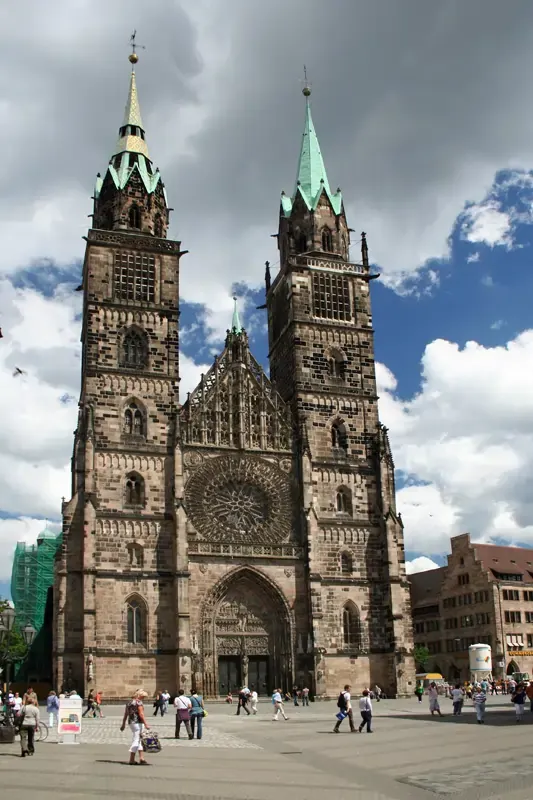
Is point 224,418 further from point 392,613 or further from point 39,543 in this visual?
point 39,543

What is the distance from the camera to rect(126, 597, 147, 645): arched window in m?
46.0

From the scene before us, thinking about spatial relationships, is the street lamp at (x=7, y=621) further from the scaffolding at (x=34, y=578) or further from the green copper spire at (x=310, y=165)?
the scaffolding at (x=34, y=578)

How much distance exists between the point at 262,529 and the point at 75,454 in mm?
11130

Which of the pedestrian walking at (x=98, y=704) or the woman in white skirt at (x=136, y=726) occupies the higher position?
the woman in white skirt at (x=136, y=726)

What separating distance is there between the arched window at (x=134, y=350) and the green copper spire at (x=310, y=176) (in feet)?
48.6

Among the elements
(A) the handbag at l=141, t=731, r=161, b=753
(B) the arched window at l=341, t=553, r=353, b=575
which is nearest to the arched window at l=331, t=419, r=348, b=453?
(B) the arched window at l=341, t=553, r=353, b=575

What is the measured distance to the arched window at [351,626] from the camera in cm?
5008

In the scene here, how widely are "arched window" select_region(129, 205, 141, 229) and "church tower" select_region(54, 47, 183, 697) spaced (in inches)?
3.0

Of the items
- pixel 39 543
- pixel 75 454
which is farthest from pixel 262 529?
pixel 39 543

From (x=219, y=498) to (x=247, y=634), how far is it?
24.7 feet

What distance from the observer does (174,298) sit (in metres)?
53.7

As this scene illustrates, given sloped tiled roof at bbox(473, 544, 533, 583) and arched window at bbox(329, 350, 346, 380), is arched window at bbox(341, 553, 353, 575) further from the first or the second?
sloped tiled roof at bbox(473, 544, 533, 583)

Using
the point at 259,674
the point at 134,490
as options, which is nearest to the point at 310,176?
the point at 134,490

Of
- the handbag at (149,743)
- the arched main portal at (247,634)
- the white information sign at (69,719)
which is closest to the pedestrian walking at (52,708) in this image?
the white information sign at (69,719)
